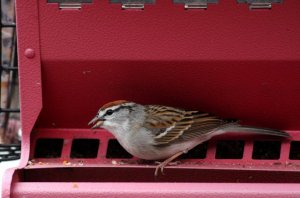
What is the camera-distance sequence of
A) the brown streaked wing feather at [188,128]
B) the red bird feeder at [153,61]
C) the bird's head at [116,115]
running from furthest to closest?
the brown streaked wing feather at [188,128] → the bird's head at [116,115] → the red bird feeder at [153,61]

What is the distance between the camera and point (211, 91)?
12.6ft

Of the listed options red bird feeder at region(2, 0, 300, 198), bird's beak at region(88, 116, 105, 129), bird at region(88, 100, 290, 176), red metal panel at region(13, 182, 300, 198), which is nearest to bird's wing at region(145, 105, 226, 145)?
bird at region(88, 100, 290, 176)

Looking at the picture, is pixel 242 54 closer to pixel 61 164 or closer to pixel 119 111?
pixel 119 111

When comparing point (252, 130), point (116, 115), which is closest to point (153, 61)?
point (116, 115)

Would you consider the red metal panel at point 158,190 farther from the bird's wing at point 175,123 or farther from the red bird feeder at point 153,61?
the bird's wing at point 175,123

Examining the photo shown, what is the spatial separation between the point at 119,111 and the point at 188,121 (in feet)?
1.06

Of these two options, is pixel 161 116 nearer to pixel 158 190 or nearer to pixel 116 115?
pixel 116 115

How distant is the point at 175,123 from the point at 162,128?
0.21 feet

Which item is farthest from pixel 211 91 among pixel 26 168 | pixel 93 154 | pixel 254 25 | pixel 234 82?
pixel 26 168

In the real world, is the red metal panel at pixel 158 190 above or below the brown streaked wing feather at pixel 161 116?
below

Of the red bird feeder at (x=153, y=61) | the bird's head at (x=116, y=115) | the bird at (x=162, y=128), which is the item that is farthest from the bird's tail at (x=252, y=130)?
the bird's head at (x=116, y=115)

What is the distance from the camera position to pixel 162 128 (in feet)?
13.0

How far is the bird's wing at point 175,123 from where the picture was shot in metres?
3.92

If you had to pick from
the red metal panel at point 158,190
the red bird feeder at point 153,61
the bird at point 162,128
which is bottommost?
the red metal panel at point 158,190
